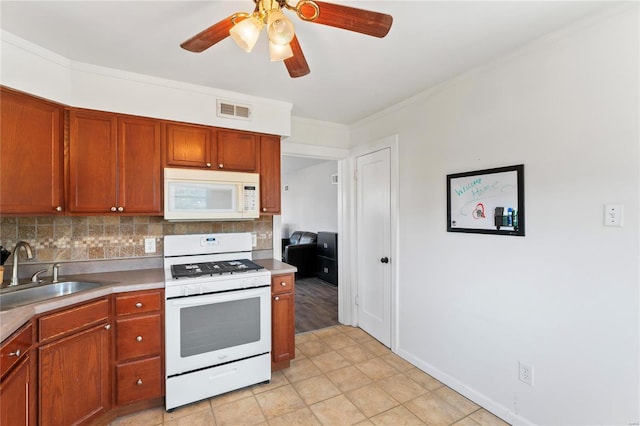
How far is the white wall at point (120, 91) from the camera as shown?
1884mm

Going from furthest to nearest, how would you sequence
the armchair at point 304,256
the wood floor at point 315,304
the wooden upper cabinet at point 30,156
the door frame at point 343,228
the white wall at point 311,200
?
1. the white wall at point 311,200
2. the armchair at point 304,256
3. the wood floor at point 315,304
4. the door frame at point 343,228
5. the wooden upper cabinet at point 30,156

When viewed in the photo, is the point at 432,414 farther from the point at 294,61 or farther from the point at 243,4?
the point at 243,4

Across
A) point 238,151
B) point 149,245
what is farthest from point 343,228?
point 149,245

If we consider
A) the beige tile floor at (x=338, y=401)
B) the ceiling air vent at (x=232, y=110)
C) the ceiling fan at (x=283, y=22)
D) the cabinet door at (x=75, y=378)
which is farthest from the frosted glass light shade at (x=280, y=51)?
the beige tile floor at (x=338, y=401)

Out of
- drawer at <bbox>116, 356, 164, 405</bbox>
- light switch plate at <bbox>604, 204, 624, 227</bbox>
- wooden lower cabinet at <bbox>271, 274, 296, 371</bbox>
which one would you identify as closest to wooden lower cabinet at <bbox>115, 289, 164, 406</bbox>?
drawer at <bbox>116, 356, 164, 405</bbox>

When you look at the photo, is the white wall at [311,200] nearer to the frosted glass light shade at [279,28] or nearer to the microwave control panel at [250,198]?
the microwave control panel at [250,198]

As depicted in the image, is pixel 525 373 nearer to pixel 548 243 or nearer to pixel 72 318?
pixel 548 243

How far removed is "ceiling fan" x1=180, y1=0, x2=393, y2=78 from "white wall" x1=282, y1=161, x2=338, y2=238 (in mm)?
4491

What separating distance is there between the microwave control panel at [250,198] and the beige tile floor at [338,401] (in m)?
1.46

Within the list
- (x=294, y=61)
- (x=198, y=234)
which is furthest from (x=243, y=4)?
(x=198, y=234)

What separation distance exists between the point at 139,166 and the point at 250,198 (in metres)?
0.88

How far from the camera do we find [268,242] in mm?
3141

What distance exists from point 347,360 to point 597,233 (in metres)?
2.15

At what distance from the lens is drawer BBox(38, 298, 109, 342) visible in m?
1.65
